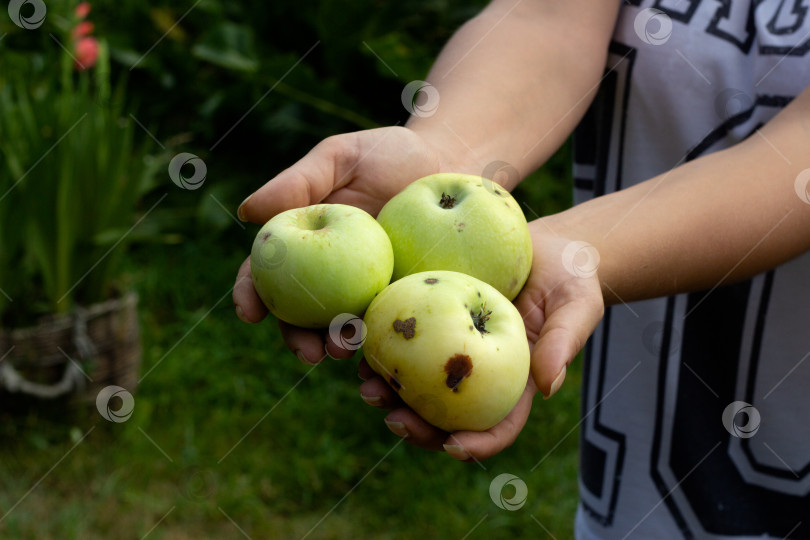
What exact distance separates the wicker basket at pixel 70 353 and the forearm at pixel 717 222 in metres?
A: 1.78

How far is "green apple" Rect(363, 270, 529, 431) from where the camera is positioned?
1224 mm

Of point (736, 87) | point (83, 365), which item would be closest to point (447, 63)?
point (736, 87)

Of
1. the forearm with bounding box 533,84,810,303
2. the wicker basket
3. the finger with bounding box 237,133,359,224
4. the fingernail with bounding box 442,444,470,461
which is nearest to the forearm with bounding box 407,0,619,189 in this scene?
the finger with bounding box 237,133,359,224

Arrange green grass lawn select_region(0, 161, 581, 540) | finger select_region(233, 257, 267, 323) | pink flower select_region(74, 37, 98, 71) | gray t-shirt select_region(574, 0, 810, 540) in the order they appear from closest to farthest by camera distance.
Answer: finger select_region(233, 257, 267, 323) < gray t-shirt select_region(574, 0, 810, 540) < green grass lawn select_region(0, 161, 581, 540) < pink flower select_region(74, 37, 98, 71)

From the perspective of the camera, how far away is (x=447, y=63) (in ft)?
5.78

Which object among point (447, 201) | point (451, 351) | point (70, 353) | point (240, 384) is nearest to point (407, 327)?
point (451, 351)

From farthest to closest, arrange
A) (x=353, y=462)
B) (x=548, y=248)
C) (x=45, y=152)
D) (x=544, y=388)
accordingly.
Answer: (x=353, y=462), (x=45, y=152), (x=548, y=248), (x=544, y=388)

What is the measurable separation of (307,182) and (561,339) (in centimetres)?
54

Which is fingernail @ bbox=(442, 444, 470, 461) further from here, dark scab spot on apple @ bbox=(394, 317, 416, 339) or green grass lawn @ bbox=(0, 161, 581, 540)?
green grass lawn @ bbox=(0, 161, 581, 540)

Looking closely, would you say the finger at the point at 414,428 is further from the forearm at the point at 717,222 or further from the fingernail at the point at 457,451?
the forearm at the point at 717,222

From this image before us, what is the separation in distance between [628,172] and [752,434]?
580 mm

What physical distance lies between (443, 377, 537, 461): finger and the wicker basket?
1.70m

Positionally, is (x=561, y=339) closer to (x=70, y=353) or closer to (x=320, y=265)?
(x=320, y=265)

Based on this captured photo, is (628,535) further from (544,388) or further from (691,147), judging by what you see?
(691,147)
